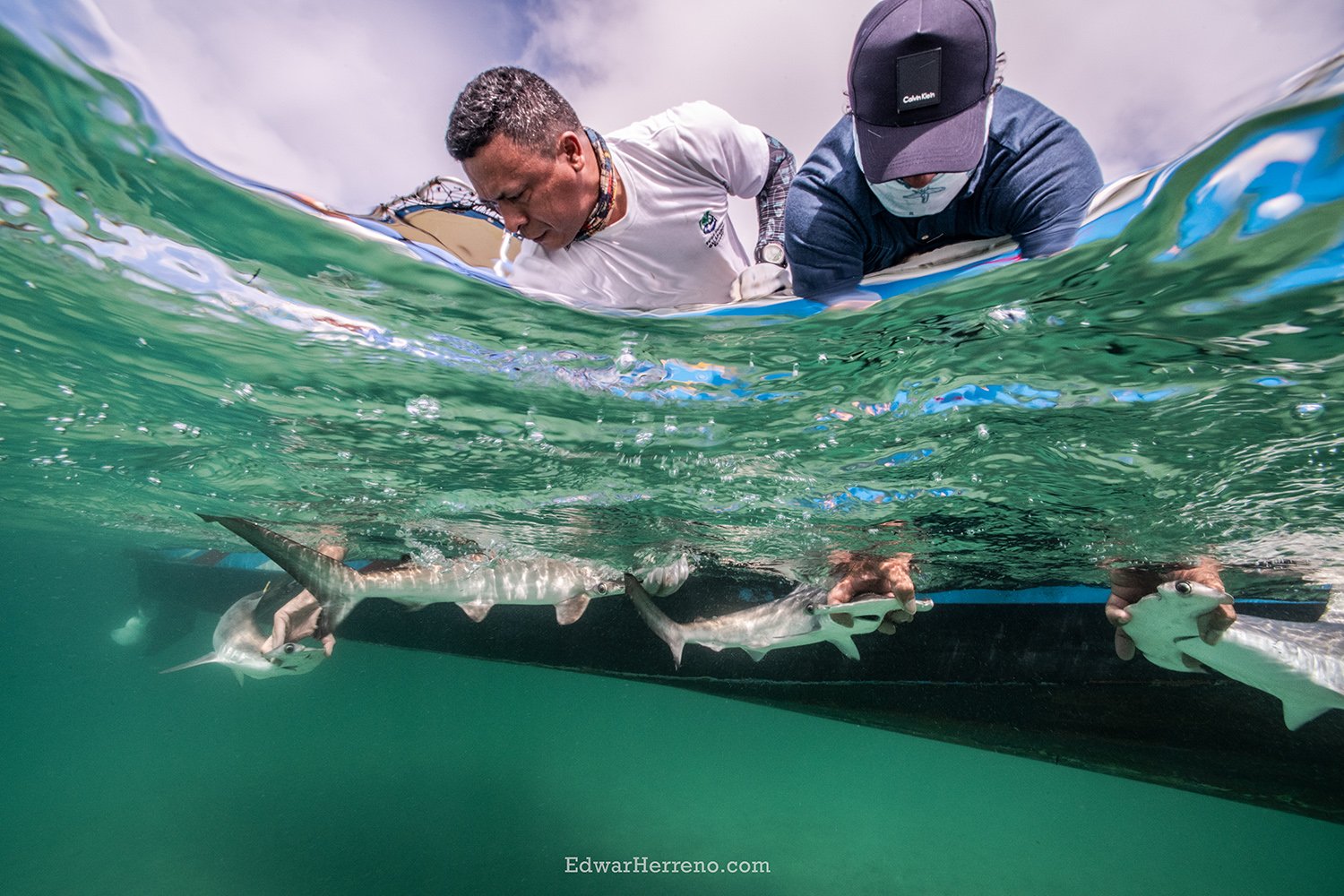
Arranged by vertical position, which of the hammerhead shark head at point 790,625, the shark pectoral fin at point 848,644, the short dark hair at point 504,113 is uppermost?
the short dark hair at point 504,113

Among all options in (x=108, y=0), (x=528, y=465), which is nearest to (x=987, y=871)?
(x=528, y=465)

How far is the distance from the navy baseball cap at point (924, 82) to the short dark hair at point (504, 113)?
1748mm

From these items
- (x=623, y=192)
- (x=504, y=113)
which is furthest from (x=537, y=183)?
(x=623, y=192)

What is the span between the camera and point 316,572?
850 cm

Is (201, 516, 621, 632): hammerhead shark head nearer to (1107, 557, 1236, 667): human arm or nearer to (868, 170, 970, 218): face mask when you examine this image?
(1107, 557, 1236, 667): human arm

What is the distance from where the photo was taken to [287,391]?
→ 6566 millimetres

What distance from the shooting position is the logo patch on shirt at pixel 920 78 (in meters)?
2.63

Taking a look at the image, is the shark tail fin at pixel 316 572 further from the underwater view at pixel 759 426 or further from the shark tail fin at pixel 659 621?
the shark tail fin at pixel 659 621

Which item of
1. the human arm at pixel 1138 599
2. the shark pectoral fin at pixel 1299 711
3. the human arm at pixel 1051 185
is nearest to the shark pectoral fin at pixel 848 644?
the human arm at pixel 1138 599

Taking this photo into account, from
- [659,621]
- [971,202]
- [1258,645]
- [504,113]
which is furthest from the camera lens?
[659,621]

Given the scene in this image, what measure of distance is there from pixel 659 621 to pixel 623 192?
288 inches

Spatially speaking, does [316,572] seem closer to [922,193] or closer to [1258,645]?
[922,193]

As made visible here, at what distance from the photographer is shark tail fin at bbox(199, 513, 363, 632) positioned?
7.84 metres

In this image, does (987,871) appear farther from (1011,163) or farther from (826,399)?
(1011,163)
